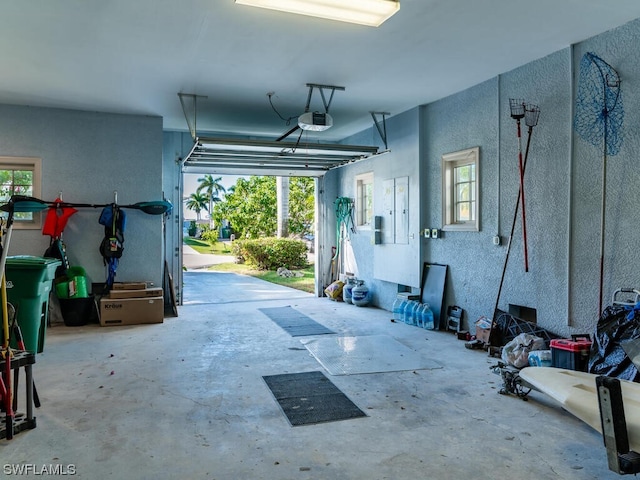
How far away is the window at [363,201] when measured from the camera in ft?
29.3

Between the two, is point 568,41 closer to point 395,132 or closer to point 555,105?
point 555,105

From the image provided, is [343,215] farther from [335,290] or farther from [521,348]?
[521,348]

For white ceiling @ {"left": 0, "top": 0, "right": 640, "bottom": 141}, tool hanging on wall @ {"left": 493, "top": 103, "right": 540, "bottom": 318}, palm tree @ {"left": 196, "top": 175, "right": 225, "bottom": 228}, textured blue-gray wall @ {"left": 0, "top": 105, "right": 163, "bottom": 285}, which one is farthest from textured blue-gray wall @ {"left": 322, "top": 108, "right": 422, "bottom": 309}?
palm tree @ {"left": 196, "top": 175, "right": 225, "bottom": 228}

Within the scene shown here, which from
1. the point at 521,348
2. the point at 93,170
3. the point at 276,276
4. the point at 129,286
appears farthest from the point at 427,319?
the point at 276,276

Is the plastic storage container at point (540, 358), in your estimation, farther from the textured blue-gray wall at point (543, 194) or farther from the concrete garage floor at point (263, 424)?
the textured blue-gray wall at point (543, 194)

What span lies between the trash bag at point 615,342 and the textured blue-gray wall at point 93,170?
6.03m

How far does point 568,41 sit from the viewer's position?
177 inches

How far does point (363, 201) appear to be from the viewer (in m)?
9.09

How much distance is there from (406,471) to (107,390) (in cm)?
264

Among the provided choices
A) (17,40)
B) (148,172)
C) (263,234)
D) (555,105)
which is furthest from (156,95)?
(263,234)

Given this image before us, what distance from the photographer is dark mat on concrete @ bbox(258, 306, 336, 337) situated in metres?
6.24

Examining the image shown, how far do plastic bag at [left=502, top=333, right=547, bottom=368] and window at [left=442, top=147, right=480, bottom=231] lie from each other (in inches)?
64.8

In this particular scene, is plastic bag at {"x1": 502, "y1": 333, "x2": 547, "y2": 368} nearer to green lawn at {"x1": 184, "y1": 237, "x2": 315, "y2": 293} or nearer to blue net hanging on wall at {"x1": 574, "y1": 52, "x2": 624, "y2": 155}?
blue net hanging on wall at {"x1": 574, "y1": 52, "x2": 624, "y2": 155}

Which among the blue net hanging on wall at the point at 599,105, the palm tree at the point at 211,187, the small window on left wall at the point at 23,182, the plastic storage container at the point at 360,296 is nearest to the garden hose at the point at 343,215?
the plastic storage container at the point at 360,296
